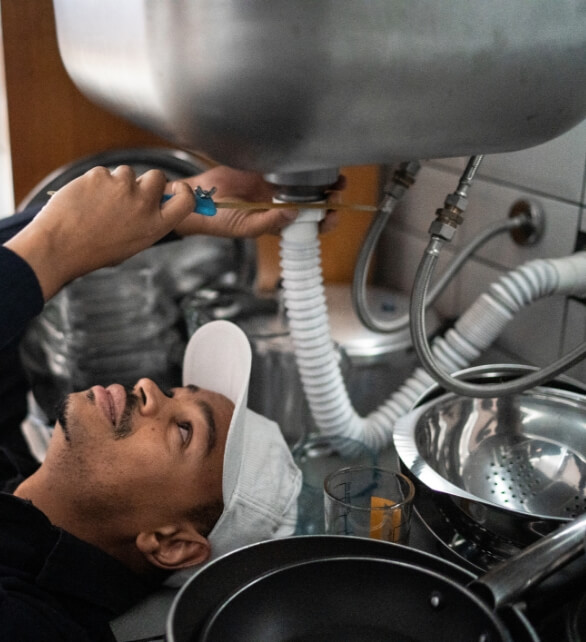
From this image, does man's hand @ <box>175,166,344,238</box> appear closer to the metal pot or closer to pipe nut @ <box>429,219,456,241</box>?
pipe nut @ <box>429,219,456,241</box>

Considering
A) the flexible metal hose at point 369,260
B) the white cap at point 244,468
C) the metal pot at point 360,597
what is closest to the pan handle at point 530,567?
the metal pot at point 360,597

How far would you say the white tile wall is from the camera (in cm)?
107

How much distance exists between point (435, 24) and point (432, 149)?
0.11m

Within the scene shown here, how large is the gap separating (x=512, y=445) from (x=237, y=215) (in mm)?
444

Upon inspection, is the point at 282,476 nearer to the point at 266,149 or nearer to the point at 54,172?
the point at 266,149

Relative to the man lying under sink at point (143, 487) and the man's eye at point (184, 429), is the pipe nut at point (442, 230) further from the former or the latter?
the man's eye at point (184, 429)

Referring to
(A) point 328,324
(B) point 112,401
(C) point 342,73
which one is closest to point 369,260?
(A) point 328,324

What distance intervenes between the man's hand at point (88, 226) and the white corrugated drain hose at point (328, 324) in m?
0.22

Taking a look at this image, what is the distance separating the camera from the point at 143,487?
2.97 ft

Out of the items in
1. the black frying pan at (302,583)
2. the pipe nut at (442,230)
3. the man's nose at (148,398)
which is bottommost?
the man's nose at (148,398)

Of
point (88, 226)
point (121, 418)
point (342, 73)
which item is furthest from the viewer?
point (121, 418)

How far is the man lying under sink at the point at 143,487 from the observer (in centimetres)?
77

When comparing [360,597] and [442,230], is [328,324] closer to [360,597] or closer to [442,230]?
[442,230]

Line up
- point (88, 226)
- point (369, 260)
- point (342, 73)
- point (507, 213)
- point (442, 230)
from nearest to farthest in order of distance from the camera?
1. point (342, 73)
2. point (88, 226)
3. point (442, 230)
4. point (369, 260)
5. point (507, 213)
